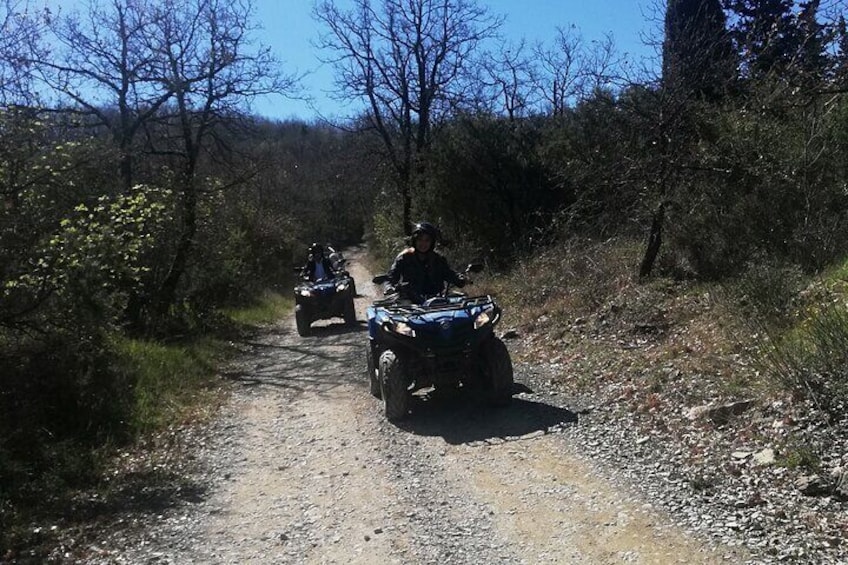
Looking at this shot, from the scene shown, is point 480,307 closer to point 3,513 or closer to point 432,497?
point 432,497

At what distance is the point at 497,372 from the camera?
6973 millimetres

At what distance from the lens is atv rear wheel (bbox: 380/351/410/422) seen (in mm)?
6910

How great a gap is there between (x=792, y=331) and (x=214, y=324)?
42.3 feet

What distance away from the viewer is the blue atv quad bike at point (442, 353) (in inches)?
267

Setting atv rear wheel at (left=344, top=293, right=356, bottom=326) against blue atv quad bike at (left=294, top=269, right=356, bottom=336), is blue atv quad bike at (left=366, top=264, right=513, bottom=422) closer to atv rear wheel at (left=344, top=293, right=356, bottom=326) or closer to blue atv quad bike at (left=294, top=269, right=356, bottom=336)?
blue atv quad bike at (left=294, top=269, right=356, bottom=336)

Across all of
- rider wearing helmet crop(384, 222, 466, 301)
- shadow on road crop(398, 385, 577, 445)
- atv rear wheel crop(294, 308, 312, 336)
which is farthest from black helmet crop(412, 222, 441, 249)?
atv rear wheel crop(294, 308, 312, 336)

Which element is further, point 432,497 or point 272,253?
point 272,253

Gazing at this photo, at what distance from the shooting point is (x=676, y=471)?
5.10 m

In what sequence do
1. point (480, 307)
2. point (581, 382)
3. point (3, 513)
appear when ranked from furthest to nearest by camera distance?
1. point (581, 382)
2. point (480, 307)
3. point (3, 513)

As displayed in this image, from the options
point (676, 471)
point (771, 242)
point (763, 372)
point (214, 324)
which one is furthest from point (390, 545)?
point (214, 324)

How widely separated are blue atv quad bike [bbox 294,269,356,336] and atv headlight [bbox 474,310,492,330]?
29.4 feet

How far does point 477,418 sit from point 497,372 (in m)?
0.51

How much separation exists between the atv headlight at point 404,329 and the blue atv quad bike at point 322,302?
8819mm

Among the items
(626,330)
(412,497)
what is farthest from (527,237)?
(412,497)
